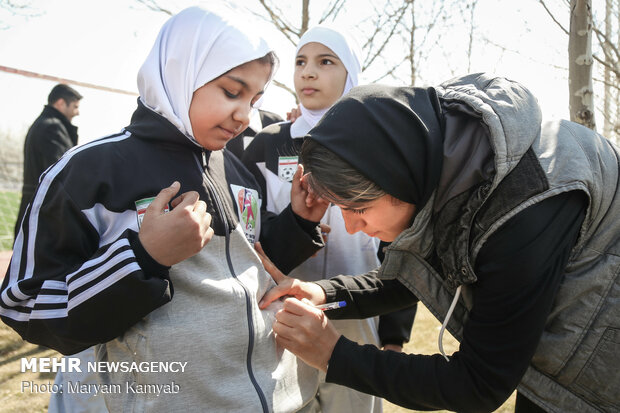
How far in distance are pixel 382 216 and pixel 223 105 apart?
0.62m

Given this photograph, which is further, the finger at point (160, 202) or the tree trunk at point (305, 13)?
the tree trunk at point (305, 13)

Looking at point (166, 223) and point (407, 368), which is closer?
point (166, 223)

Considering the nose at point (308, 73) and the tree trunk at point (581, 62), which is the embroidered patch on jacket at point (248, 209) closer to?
the nose at point (308, 73)

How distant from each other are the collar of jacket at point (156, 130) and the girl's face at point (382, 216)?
56 centimetres

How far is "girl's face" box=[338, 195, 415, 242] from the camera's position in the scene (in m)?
1.32

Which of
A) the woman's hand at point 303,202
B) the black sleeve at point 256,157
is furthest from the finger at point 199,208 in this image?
the black sleeve at point 256,157

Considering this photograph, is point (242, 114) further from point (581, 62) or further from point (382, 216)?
point (581, 62)

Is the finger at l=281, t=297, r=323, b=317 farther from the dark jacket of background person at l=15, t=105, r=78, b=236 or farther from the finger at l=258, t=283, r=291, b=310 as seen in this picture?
the dark jacket of background person at l=15, t=105, r=78, b=236

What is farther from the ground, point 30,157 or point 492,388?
point 492,388

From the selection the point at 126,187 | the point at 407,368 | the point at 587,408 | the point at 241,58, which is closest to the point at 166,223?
the point at 126,187

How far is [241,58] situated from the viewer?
4.84ft

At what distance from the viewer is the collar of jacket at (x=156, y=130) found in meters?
1.41

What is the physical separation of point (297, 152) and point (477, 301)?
49.3 inches

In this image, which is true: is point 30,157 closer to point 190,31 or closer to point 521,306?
point 190,31
